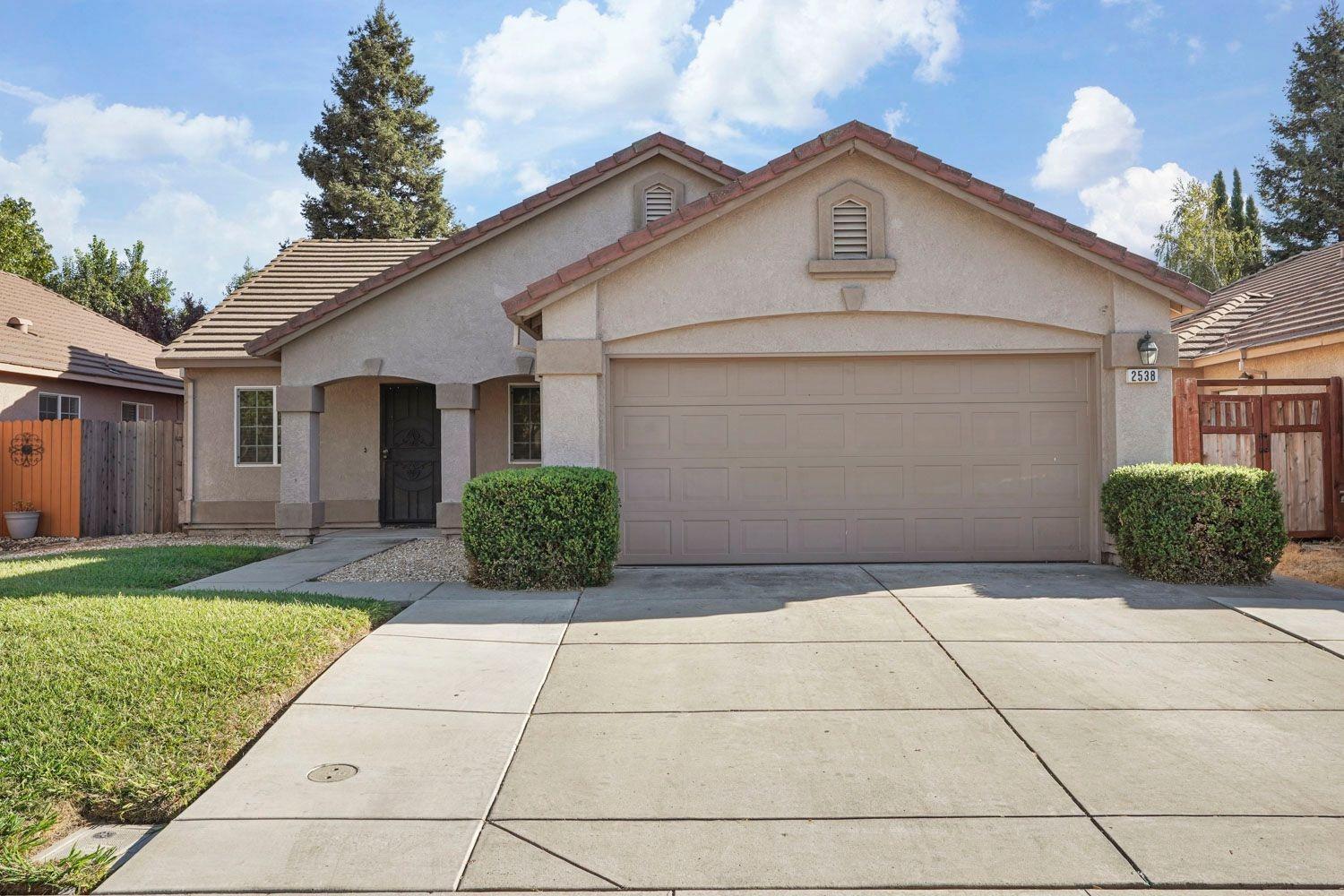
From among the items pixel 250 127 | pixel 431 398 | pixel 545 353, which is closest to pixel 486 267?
pixel 431 398

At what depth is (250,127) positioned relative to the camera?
2639 cm

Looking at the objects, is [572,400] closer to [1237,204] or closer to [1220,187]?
[1220,187]

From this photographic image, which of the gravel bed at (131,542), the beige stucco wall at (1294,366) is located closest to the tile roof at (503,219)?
the gravel bed at (131,542)

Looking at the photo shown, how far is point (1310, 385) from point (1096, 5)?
20.6 feet

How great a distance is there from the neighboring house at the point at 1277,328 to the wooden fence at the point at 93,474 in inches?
675

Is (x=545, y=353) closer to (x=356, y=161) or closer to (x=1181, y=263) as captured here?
(x=1181, y=263)

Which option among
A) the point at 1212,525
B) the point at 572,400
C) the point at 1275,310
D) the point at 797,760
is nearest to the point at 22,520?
the point at 572,400

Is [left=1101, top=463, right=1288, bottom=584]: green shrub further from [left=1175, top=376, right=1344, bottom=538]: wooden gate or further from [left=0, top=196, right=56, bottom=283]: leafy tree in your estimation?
[left=0, top=196, right=56, bottom=283]: leafy tree

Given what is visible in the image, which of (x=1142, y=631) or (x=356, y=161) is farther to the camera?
(x=356, y=161)

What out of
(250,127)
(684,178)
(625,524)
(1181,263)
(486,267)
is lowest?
(625,524)

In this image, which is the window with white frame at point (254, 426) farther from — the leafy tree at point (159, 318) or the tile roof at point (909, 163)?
the leafy tree at point (159, 318)

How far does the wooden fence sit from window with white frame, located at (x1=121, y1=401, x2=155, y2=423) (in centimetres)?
440

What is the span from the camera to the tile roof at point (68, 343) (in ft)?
55.3

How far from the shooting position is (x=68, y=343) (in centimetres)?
1858
